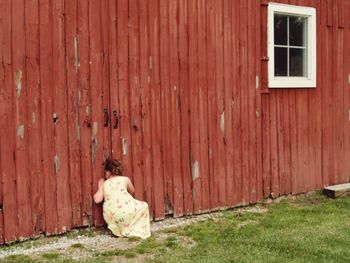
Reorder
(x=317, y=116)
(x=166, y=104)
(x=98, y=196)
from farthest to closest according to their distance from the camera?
(x=317, y=116)
(x=166, y=104)
(x=98, y=196)

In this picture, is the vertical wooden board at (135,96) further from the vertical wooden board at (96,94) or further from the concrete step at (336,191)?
the concrete step at (336,191)

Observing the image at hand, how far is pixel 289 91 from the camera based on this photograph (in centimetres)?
827

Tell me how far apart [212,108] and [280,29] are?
1797 mm

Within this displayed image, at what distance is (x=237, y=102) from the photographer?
7672mm

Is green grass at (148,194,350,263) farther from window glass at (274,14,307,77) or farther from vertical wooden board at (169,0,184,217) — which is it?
window glass at (274,14,307,77)

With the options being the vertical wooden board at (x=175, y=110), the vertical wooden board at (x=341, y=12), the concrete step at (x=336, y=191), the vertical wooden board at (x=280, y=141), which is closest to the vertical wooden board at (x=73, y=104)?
the vertical wooden board at (x=175, y=110)

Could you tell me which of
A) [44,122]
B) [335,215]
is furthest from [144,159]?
[335,215]

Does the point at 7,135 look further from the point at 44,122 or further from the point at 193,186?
the point at 193,186

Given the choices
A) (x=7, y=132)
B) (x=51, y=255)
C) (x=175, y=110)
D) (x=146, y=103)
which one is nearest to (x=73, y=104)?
(x=7, y=132)

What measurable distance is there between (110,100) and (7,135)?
1254 mm

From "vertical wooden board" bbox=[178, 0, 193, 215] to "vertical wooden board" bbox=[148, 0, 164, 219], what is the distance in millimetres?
346

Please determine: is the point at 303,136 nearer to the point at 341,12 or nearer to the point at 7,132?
the point at 341,12

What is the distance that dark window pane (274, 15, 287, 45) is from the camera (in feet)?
27.0

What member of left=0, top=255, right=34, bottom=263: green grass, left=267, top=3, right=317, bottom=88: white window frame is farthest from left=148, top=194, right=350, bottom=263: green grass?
left=267, top=3, right=317, bottom=88: white window frame
